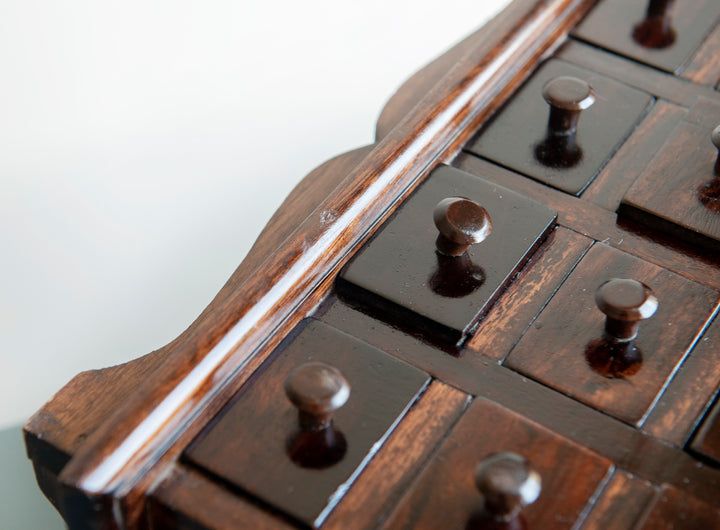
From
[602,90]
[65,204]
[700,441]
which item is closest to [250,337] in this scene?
[700,441]

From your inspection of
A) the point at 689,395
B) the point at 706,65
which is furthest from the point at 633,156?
the point at 689,395

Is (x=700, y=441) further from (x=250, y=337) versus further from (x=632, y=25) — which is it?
(x=632, y=25)

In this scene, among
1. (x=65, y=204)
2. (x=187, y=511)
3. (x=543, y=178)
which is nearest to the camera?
(x=187, y=511)

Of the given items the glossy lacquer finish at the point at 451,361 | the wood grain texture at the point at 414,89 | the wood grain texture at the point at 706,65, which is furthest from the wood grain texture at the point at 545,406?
the wood grain texture at the point at 706,65

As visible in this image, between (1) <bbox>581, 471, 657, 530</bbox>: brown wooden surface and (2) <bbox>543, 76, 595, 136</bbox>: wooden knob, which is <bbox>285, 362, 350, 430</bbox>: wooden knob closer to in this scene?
(1) <bbox>581, 471, 657, 530</bbox>: brown wooden surface

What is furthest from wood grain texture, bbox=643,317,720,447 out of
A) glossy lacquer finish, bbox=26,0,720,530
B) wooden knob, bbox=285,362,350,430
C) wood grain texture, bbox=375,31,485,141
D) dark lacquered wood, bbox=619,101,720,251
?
wood grain texture, bbox=375,31,485,141

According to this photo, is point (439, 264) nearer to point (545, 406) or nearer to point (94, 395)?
point (545, 406)

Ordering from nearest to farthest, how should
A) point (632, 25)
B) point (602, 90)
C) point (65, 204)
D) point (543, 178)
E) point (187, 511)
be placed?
point (187, 511)
point (543, 178)
point (602, 90)
point (632, 25)
point (65, 204)
